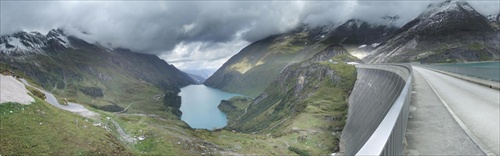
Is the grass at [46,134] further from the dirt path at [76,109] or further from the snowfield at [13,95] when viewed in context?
the dirt path at [76,109]

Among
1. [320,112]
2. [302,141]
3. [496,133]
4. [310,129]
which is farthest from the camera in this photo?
[320,112]

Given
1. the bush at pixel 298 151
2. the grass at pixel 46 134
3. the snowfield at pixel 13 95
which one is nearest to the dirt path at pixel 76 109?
the snowfield at pixel 13 95

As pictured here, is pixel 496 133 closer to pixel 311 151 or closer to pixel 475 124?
pixel 475 124

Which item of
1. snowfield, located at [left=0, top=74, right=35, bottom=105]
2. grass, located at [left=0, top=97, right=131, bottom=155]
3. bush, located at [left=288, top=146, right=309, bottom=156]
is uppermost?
snowfield, located at [left=0, top=74, right=35, bottom=105]

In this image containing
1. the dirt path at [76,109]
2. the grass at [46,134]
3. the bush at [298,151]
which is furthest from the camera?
the bush at [298,151]

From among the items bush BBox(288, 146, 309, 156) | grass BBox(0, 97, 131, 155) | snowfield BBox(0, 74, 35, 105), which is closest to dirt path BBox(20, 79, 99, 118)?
snowfield BBox(0, 74, 35, 105)

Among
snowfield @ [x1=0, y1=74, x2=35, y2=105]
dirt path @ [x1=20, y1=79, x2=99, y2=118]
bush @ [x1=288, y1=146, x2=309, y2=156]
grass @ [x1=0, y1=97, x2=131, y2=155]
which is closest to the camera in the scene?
grass @ [x1=0, y1=97, x2=131, y2=155]

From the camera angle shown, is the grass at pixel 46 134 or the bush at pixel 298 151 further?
the bush at pixel 298 151

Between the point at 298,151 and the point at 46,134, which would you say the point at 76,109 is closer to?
the point at 46,134

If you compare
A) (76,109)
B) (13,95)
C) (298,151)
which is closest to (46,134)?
(13,95)

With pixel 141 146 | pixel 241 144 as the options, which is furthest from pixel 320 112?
pixel 141 146

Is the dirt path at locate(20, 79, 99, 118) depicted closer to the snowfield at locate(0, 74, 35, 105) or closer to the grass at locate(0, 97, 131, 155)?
the snowfield at locate(0, 74, 35, 105)
